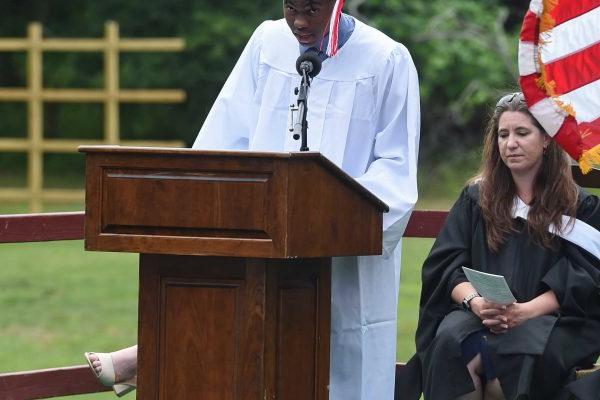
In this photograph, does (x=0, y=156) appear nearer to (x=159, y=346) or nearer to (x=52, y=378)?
A: (x=52, y=378)

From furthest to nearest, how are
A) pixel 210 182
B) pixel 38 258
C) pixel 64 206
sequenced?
pixel 64 206 → pixel 38 258 → pixel 210 182

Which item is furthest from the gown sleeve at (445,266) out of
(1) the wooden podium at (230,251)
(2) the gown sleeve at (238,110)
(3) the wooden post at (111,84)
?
(3) the wooden post at (111,84)

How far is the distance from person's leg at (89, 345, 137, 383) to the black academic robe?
1.01 meters

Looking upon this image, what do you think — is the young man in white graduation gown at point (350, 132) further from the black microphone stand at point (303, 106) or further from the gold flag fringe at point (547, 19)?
the gold flag fringe at point (547, 19)

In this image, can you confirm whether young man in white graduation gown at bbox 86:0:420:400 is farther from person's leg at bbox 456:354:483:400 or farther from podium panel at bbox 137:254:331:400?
podium panel at bbox 137:254:331:400

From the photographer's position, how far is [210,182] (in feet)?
14.9

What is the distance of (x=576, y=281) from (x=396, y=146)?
2.60 ft

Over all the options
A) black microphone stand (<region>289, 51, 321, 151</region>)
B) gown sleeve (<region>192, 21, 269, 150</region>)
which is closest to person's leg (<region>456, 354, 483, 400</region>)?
black microphone stand (<region>289, 51, 321, 151</region>)

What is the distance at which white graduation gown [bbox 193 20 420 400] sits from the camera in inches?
207

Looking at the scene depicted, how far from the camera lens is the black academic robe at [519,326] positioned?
5.15 m

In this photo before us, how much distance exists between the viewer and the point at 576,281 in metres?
5.27

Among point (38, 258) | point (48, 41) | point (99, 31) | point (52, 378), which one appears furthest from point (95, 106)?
point (52, 378)

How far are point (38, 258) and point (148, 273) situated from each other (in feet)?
38.6

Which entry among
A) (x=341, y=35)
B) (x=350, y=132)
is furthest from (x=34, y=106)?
(x=350, y=132)
